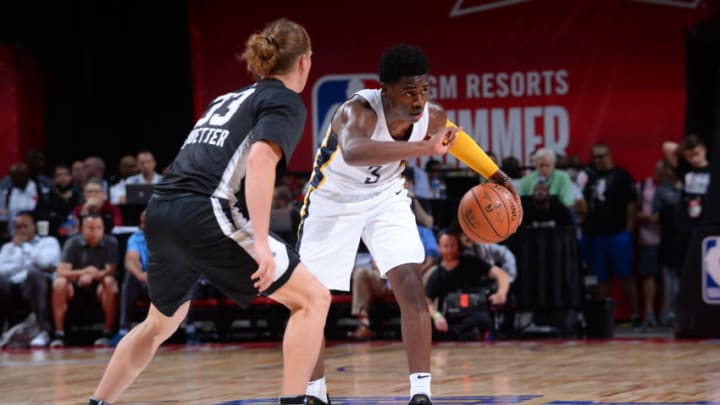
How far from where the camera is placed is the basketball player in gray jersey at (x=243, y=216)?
4645 mm

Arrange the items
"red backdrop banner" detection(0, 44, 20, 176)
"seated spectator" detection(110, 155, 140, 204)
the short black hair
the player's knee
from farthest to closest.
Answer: "red backdrop banner" detection(0, 44, 20, 176) → "seated spectator" detection(110, 155, 140, 204) → the short black hair → the player's knee

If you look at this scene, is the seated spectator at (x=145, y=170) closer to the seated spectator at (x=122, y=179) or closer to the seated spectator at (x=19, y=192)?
the seated spectator at (x=122, y=179)

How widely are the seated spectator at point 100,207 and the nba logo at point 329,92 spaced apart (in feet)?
9.88

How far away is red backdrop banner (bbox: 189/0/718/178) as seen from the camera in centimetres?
1351

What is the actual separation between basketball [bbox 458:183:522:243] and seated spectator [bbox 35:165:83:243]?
23.1 feet

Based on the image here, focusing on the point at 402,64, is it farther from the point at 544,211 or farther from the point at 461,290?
→ the point at 544,211

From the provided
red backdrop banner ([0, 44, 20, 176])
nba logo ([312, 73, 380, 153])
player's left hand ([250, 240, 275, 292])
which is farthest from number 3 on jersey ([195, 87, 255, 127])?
red backdrop banner ([0, 44, 20, 176])

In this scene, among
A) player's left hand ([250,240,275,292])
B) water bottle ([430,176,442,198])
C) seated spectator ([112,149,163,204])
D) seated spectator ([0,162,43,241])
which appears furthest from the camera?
seated spectator ([0,162,43,241])

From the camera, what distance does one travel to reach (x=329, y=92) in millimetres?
14539

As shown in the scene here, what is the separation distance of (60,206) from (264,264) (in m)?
8.84

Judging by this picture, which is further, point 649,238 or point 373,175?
point 649,238

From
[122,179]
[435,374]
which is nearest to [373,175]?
[435,374]

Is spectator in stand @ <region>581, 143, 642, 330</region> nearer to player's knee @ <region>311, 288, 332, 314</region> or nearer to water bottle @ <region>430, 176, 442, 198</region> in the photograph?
water bottle @ <region>430, 176, 442, 198</region>

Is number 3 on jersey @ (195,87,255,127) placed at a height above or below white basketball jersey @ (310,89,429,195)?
above
